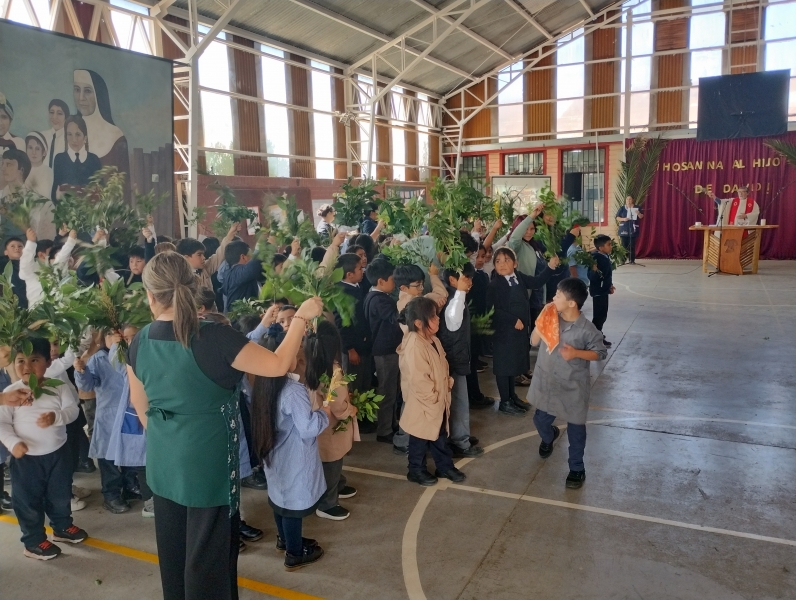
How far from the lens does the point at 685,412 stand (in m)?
5.36

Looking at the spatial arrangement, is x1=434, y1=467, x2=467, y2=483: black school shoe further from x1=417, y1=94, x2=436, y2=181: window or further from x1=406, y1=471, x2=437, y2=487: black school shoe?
x1=417, y1=94, x2=436, y2=181: window

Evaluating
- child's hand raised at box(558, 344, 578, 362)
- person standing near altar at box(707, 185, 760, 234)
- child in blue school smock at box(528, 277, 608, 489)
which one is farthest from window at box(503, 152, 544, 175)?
child's hand raised at box(558, 344, 578, 362)

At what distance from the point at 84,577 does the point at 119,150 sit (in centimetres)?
697

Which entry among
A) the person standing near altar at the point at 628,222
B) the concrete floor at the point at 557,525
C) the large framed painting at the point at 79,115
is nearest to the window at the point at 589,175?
the person standing near altar at the point at 628,222

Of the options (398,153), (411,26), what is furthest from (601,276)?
(398,153)

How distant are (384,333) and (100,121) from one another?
19.7 ft

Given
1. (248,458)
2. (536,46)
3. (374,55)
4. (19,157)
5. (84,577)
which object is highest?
(536,46)

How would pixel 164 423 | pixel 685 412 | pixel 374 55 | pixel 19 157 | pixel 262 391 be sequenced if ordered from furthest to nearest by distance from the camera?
pixel 374 55
pixel 19 157
pixel 685 412
pixel 262 391
pixel 164 423

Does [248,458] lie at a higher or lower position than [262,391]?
lower

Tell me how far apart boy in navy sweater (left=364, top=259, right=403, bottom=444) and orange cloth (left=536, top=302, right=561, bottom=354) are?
1.04 m

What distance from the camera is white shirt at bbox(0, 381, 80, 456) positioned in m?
3.24

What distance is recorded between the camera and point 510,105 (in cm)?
2025

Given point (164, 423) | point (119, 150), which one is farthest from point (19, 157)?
point (164, 423)

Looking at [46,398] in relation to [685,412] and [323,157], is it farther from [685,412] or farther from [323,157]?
[323,157]
